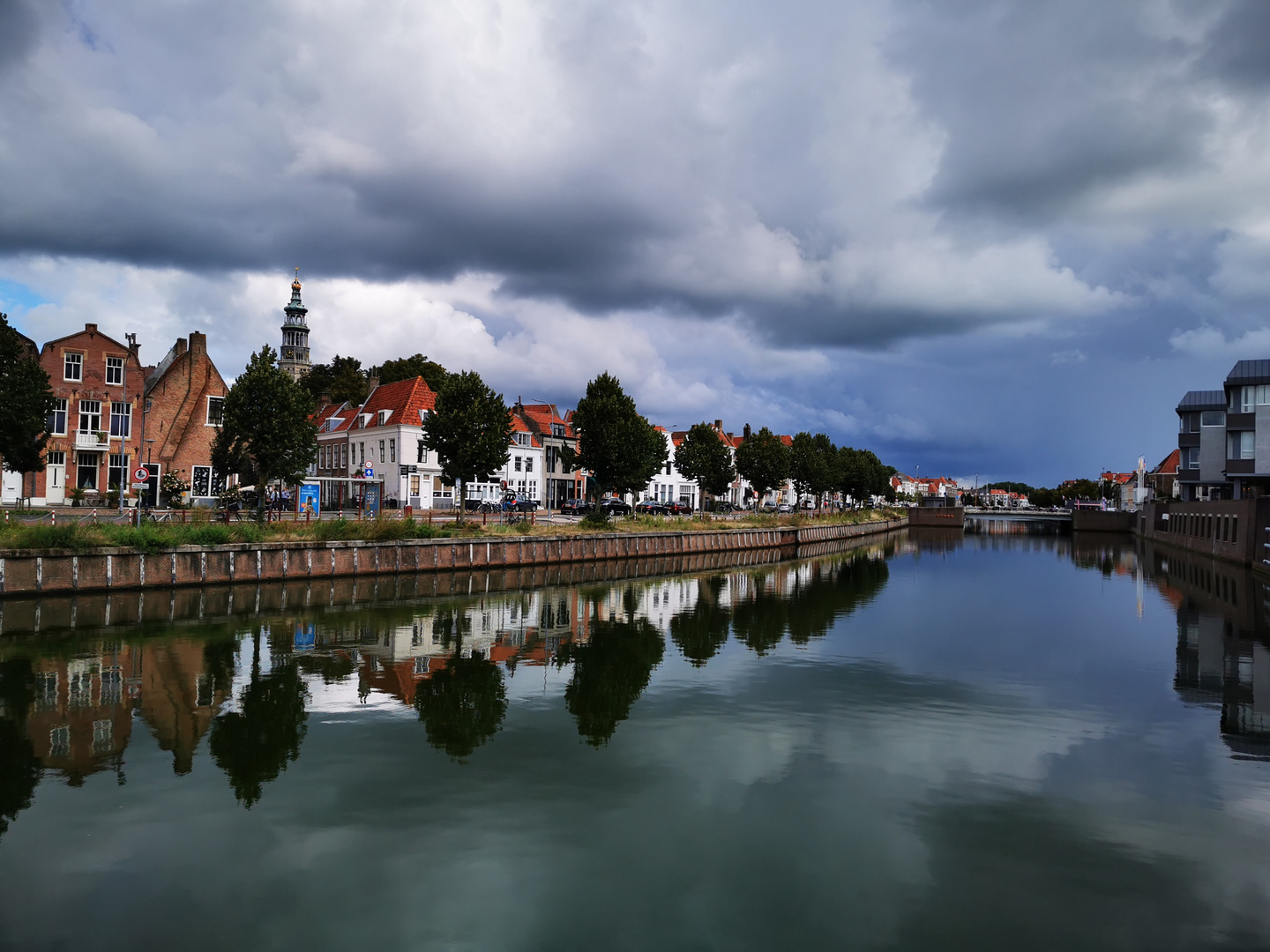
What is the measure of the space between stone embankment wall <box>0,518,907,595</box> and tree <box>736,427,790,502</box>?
3906cm

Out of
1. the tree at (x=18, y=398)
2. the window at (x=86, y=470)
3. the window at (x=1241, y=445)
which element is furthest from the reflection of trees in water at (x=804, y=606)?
the window at (x=86, y=470)

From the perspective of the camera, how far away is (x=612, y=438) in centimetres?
5988

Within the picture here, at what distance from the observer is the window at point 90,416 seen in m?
53.4

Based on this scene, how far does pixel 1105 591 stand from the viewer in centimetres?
A: 4819

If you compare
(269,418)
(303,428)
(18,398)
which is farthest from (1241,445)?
(18,398)

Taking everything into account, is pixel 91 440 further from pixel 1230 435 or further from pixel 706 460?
pixel 1230 435

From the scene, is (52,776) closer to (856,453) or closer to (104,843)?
(104,843)

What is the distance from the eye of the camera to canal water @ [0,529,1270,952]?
31.9 feet

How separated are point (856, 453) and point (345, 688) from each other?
138352mm

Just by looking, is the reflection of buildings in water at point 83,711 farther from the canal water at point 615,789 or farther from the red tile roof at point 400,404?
the red tile roof at point 400,404

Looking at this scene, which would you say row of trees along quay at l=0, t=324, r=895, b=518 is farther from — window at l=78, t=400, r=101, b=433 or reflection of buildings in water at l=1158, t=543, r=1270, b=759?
reflection of buildings in water at l=1158, t=543, r=1270, b=759

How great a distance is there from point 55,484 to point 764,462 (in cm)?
7038

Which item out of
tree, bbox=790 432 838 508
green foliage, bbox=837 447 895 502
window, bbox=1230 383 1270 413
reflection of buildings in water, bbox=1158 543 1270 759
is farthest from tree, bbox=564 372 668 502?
green foliage, bbox=837 447 895 502

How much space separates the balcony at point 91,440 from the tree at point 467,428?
74.9 ft
